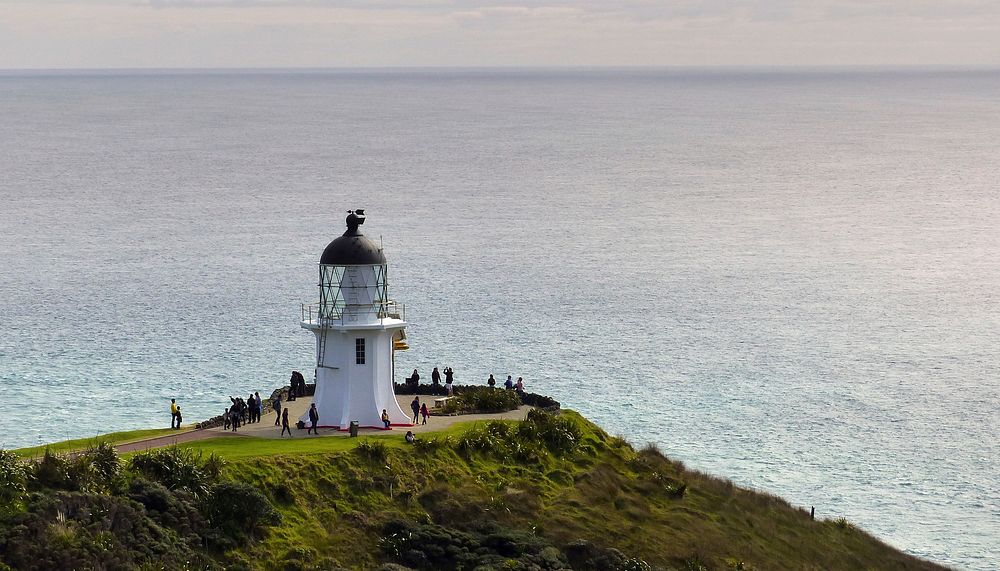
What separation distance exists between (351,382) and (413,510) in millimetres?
6925

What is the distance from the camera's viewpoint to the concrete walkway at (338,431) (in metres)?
41.8

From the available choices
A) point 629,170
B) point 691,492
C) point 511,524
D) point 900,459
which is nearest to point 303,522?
point 511,524

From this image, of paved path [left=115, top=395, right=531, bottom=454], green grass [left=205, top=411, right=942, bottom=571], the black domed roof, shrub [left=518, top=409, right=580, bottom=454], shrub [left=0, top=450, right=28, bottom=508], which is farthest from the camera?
the black domed roof

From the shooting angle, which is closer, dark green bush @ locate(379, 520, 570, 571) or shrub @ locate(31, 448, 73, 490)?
shrub @ locate(31, 448, 73, 490)

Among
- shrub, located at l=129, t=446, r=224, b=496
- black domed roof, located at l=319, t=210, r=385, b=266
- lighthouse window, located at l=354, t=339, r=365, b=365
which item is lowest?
shrub, located at l=129, t=446, r=224, b=496

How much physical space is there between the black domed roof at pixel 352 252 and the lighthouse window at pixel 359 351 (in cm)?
228

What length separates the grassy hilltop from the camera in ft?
105

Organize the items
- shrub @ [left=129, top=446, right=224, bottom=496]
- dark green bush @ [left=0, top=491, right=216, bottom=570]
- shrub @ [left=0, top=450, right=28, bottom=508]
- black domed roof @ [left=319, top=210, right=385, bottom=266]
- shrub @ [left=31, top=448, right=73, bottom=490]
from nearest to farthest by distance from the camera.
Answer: dark green bush @ [left=0, top=491, right=216, bottom=570] < shrub @ [left=0, top=450, right=28, bottom=508] < shrub @ [left=31, top=448, right=73, bottom=490] < shrub @ [left=129, top=446, right=224, bottom=496] < black domed roof @ [left=319, top=210, right=385, bottom=266]

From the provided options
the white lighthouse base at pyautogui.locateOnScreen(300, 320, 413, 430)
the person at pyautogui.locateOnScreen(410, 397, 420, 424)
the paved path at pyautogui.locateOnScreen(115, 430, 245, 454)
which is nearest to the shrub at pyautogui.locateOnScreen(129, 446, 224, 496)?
the paved path at pyautogui.locateOnScreen(115, 430, 245, 454)

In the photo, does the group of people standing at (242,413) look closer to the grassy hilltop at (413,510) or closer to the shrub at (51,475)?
the grassy hilltop at (413,510)

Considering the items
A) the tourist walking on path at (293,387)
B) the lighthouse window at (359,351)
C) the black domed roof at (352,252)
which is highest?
the black domed roof at (352,252)

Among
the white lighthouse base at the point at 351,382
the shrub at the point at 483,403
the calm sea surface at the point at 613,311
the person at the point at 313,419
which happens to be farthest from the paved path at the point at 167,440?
the calm sea surface at the point at 613,311

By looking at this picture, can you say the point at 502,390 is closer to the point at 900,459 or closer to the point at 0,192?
the point at 900,459

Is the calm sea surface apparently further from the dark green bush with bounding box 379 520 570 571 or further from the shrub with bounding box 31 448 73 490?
the shrub with bounding box 31 448 73 490
